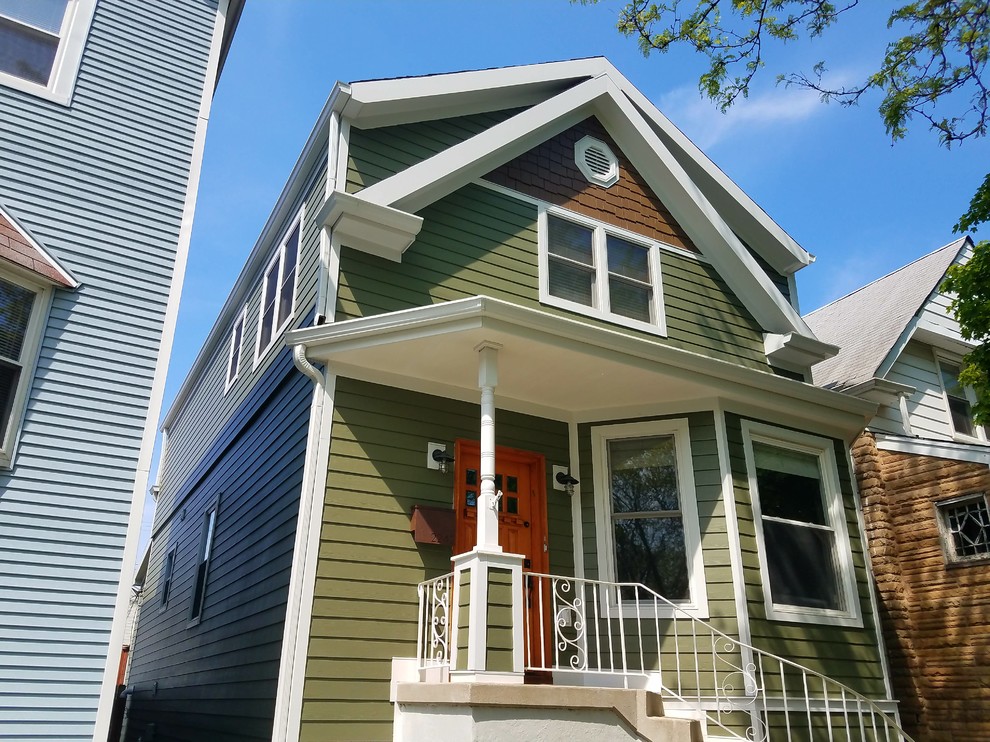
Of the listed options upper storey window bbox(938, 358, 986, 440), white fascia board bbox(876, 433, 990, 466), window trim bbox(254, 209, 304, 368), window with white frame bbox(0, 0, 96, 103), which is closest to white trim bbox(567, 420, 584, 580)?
window trim bbox(254, 209, 304, 368)

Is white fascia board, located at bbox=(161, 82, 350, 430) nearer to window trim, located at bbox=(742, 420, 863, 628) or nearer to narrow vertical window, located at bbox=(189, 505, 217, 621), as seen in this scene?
narrow vertical window, located at bbox=(189, 505, 217, 621)

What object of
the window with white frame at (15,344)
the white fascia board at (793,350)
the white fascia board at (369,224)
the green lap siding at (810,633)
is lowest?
the green lap siding at (810,633)

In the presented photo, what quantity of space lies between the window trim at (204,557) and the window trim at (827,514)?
6533 millimetres

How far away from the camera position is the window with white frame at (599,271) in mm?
8852

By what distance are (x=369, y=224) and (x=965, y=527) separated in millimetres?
8102

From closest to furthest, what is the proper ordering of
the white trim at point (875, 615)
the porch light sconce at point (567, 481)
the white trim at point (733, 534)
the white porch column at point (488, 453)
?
the white porch column at point (488, 453), the white trim at point (733, 534), the porch light sconce at point (567, 481), the white trim at point (875, 615)

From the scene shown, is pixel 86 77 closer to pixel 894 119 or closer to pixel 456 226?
pixel 456 226

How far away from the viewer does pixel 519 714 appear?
5.18 m

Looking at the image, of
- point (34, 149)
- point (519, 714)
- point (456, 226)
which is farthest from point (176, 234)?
point (519, 714)

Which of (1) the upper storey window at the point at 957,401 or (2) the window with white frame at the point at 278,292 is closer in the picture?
(2) the window with white frame at the point at 278,292

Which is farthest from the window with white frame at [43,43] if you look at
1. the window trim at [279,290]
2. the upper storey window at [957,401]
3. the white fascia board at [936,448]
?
the upper storey window at [957,401]

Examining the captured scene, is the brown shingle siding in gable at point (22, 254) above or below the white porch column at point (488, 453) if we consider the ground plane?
above

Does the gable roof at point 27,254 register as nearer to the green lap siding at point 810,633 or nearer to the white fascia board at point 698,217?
the green lap siding at point 810,633

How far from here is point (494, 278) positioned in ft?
27.5
